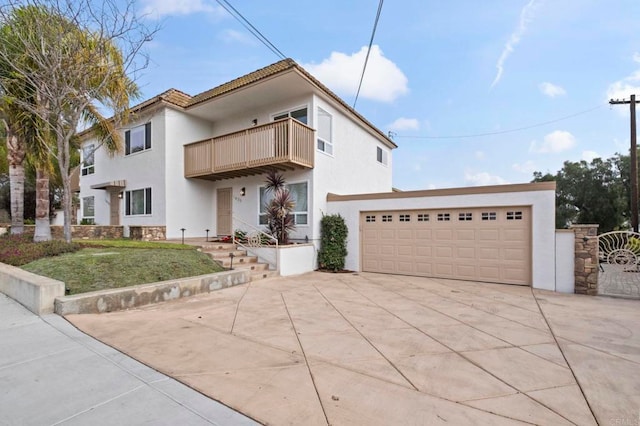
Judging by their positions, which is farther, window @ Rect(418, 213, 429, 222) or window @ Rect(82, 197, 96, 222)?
window @ Rect(82, 197, 96, 222)

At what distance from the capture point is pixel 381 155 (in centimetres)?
A: 1733

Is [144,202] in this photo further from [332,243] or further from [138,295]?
[138,295]

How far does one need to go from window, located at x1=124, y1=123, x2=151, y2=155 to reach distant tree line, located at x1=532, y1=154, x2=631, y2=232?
26947 mm

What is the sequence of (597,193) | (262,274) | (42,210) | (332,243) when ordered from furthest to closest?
(597,193)
(332,243)
(42,210)
(262,274)

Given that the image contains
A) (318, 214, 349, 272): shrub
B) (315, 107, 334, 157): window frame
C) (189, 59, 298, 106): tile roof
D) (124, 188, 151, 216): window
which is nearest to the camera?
(189, 59, 298, 106): tile roof

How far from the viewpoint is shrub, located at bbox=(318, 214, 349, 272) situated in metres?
11.2

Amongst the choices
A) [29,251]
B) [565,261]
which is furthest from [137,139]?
[565,261]

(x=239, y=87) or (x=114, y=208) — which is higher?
(x=239, y=87)

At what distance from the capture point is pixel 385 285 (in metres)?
8.68

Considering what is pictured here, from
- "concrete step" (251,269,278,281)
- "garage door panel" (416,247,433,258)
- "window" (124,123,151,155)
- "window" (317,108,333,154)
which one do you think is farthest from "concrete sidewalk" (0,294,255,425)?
"window" (124,123,151,155)

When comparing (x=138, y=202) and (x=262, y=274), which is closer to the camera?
(x=262, y=274)

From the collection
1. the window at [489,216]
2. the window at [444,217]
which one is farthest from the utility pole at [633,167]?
the window at [444,217]

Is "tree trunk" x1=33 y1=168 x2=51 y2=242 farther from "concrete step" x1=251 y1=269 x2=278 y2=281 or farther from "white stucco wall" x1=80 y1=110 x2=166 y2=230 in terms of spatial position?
"concrete step" x1=251 y1=269 x2=278 y2=281

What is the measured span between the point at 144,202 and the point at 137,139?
306 cm
